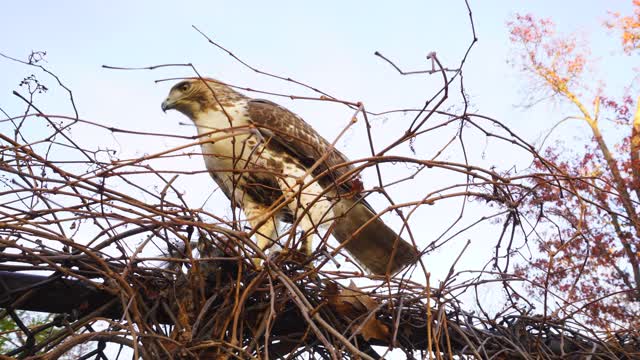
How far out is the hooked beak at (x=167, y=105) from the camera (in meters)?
3.41

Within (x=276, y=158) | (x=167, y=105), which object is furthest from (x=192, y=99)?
(x=276, y=158)

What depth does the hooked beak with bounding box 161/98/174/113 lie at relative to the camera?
3414 mm

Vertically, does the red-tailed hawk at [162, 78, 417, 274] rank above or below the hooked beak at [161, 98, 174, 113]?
below

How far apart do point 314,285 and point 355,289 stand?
0.38 ft

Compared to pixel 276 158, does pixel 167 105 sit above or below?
above

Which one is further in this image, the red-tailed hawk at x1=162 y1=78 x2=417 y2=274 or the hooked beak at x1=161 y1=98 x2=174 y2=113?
the hooked beak at x1=161 y1=98 x2=174 y2=113

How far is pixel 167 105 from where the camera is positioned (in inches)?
135

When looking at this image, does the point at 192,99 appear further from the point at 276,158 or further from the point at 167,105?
the point at 276,158

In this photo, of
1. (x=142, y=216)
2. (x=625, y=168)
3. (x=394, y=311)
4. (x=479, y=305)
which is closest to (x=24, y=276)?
(x=142, y=216)

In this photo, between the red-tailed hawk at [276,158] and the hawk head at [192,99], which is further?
the hawk head at [192,99]

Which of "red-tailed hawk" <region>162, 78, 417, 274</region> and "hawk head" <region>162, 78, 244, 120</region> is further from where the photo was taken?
"hawk head" <region>162, 78, 244, 120</region>

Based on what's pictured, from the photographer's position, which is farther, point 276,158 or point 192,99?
point 192,99

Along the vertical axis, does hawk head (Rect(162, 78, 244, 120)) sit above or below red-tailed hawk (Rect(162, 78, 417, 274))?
above

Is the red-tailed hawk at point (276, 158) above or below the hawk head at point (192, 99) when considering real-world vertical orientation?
A: below
